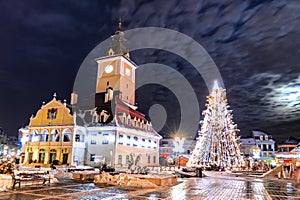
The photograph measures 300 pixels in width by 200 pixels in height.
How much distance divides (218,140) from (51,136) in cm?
2693

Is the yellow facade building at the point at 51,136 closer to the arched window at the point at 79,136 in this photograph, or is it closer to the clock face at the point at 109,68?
the arched window at the point at 79,136

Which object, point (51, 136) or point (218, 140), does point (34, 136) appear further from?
point (218, 140)

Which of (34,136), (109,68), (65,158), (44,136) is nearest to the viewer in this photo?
(65,158)

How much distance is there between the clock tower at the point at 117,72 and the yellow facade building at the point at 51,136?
12.6 meters

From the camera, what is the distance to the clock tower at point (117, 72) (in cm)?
5091

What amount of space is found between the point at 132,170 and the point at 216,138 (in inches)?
481

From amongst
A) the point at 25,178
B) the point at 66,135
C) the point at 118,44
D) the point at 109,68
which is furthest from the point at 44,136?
the point at 25,178

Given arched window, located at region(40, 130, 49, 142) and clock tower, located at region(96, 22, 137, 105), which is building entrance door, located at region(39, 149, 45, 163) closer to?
arched window, located at region(40, 130, 49, 142)

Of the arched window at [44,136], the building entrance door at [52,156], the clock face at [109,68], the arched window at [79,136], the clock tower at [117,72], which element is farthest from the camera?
the clock face at [109,68]

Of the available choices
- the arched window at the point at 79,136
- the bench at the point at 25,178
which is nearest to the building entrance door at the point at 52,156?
the arched window at the point at 79,136

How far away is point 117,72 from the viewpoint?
168 feet

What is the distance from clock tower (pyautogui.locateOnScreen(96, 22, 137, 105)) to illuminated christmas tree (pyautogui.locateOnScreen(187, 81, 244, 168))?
76.7 ft

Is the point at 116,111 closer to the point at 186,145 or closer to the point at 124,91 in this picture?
the point at 124,91

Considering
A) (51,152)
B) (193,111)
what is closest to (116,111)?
(51,152)
